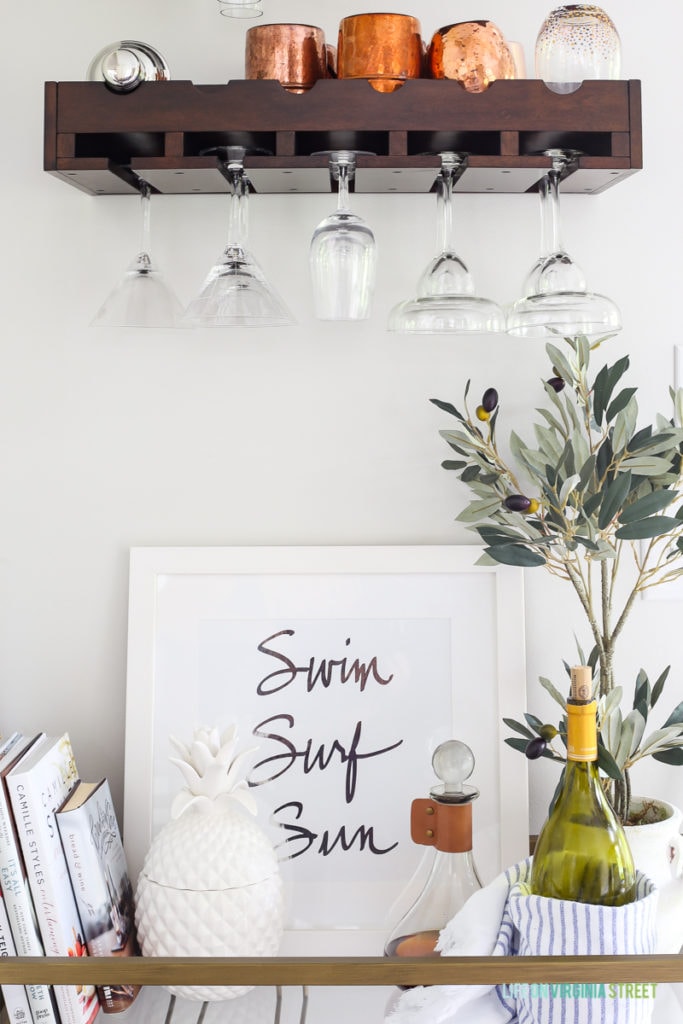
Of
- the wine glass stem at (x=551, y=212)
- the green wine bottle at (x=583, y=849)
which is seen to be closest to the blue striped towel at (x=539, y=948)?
the green wine bottle at (x=583, y=849)

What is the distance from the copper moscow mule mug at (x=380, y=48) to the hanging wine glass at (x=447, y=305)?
10 cm

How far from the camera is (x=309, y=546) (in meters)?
1.16

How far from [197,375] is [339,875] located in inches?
25.0

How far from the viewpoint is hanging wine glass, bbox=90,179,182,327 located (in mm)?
1061

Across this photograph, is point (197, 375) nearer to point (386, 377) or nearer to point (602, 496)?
point (386, 377)

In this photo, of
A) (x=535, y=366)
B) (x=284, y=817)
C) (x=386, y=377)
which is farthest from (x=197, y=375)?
(x=284, y=817)

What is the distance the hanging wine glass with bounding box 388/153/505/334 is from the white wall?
0.15 meters

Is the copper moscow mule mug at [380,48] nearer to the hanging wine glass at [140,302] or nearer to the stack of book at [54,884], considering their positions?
the hanging wine glass at [140,302]

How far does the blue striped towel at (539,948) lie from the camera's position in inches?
31.2

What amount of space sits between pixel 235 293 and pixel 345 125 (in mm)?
206

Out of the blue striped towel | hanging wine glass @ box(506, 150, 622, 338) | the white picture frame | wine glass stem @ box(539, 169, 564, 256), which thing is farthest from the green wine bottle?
wine glass stem @ box(539, 169, 564, 256)

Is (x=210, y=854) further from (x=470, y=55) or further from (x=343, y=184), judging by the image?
(x=470, y=55)

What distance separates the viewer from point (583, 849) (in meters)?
0.88

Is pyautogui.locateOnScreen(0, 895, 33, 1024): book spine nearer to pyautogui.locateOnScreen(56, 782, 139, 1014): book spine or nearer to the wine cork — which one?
pyautogui.locateOnScreen(56, 782, 139, 1014): book spine
